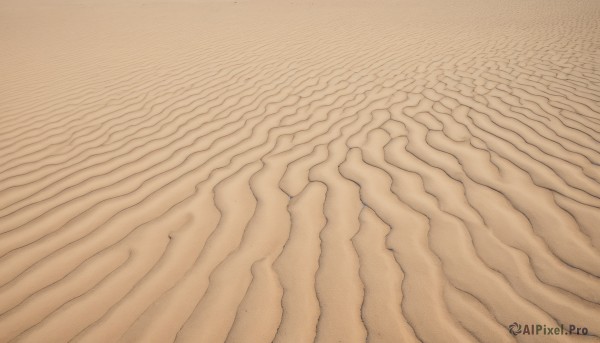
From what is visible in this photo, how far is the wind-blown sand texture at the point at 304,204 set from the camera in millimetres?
1652

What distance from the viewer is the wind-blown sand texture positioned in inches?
65.1

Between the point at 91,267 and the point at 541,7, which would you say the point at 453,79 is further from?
the point at 541,7

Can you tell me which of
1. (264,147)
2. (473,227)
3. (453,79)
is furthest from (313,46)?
(473,227)

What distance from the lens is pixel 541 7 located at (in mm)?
12672

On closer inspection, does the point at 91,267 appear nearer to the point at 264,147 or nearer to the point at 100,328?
Answer: the point at 100,328

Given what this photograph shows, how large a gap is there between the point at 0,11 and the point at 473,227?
70.1ft

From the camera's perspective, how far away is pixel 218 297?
1762 millimetres

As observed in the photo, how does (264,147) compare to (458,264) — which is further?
(264,147)

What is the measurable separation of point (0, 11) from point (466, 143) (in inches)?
823

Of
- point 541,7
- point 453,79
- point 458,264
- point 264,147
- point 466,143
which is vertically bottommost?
point 541,7

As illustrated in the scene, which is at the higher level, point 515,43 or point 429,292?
point 429,292

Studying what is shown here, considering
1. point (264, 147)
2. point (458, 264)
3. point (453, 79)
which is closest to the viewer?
point (458, 264)

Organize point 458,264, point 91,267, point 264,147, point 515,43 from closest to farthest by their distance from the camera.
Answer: point 458,264
point 91,267
point 264,147
point 515,43

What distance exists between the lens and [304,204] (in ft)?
7.92
